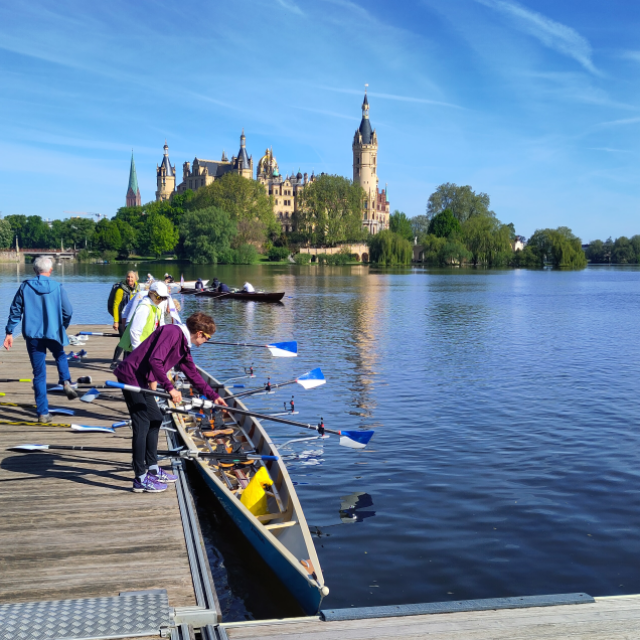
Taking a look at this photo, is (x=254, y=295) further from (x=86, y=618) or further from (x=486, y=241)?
(x=486, y=241)

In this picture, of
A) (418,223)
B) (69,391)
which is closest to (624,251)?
(418,223)

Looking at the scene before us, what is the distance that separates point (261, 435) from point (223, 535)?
5.94 ft

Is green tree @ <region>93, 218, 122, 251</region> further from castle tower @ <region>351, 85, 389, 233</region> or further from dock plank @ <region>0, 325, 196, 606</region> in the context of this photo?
dock plank @ <region>0, 325, 196, 606</region>

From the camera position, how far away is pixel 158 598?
480cm

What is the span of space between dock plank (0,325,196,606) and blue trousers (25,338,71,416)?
406 mm

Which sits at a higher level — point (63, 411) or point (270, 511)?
point (63, 411)

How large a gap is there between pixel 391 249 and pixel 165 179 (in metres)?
84.6

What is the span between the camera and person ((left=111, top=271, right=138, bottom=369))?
40.8 ft

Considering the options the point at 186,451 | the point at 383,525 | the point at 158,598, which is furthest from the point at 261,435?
the point at 158,598

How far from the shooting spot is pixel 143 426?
21.6ft

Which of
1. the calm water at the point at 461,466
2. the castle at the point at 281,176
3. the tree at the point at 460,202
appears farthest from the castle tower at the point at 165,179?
the calm water at the point at 461,466

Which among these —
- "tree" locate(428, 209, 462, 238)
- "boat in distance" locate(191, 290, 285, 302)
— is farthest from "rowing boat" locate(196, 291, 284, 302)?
"tree" locate(428, 209, 462, 238)

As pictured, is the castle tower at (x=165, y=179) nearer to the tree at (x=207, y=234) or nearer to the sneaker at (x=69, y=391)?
the tree at (x=207, y=234)

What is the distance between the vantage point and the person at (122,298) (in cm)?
1245
